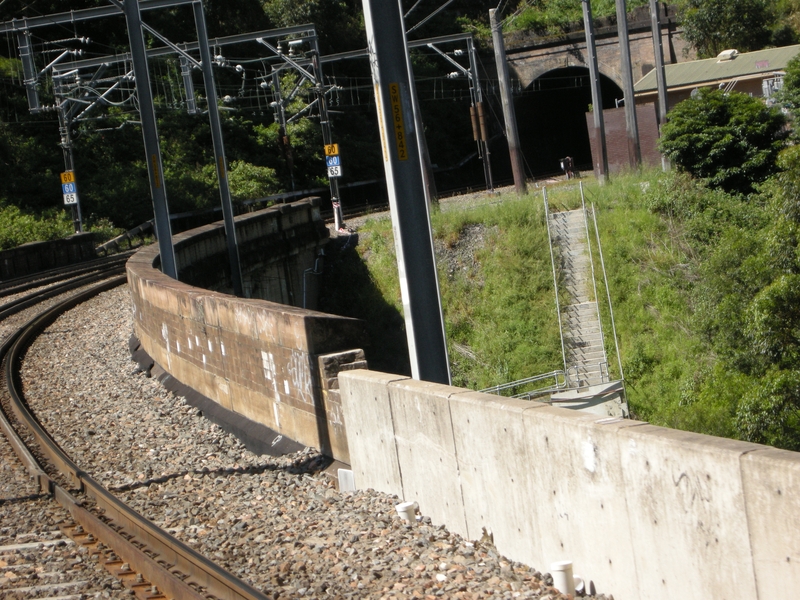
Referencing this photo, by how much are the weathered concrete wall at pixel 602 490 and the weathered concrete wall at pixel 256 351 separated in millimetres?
1201

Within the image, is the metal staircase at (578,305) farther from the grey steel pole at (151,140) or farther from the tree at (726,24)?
the tree at (726,24)

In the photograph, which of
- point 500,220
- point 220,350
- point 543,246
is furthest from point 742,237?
point 220,350

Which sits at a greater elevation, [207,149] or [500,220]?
[207,149]

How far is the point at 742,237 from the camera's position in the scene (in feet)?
70.9

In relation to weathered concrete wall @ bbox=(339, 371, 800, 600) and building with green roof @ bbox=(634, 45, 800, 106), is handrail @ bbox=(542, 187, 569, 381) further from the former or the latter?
weathered concrete wall @ bbox=(339, 371, 800, 600)

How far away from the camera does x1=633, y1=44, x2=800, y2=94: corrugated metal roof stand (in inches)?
1615

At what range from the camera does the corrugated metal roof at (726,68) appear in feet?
135

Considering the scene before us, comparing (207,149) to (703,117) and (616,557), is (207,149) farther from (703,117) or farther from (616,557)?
(616,557)

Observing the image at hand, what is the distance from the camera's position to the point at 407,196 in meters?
7.66

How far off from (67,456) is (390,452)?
3.90m

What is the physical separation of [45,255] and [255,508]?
1001 inches

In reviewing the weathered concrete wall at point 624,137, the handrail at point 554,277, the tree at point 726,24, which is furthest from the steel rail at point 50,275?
the tree at point 726,24

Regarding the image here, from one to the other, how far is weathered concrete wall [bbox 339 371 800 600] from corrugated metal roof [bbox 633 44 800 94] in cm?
3875

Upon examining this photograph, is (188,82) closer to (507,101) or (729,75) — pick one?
(507,101)
